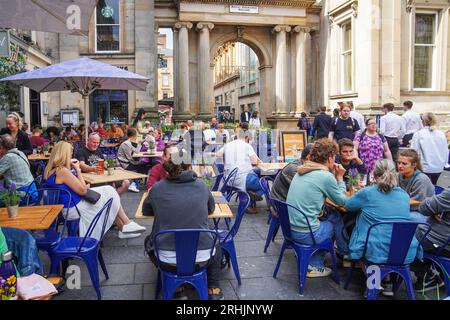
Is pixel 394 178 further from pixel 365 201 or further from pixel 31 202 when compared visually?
pixel 31 202

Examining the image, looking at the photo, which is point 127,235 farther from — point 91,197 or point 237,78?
point 237,78

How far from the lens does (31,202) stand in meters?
5.71

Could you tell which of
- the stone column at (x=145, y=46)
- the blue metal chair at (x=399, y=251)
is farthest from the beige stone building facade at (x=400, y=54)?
the blue metal chair at (x=399, y=251)

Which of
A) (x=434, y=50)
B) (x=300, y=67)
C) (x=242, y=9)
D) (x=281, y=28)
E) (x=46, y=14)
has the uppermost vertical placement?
(x=242, y=9)

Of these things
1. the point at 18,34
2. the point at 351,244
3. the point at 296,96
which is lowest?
the point at 351,244

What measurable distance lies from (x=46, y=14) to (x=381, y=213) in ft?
13.3

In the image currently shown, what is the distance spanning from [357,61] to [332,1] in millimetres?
3970

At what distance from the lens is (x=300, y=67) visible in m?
20.1

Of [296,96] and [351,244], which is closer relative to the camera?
[351,244]

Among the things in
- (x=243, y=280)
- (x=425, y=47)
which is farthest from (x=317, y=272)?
(x=425, y=47)

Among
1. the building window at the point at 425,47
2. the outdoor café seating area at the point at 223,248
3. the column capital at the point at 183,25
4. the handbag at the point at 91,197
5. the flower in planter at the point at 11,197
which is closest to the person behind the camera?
the outdoor café seating area at the point at 223,248

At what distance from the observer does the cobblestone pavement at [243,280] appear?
427cm

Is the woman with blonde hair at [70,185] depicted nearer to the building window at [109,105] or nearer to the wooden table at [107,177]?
the wooden table at [107,177]
